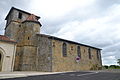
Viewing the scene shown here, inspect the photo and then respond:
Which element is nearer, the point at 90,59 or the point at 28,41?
the point at 28,41

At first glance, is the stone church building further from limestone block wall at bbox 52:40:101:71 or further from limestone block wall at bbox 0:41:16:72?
limestone block wall at bbox 0:41:16:72

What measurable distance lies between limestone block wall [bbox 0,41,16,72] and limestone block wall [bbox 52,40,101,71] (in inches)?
295

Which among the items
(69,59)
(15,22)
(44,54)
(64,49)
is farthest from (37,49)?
(15,22)

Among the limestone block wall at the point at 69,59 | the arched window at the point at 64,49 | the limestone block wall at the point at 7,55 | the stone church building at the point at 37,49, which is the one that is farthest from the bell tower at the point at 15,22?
the arched window at the point at 64,49

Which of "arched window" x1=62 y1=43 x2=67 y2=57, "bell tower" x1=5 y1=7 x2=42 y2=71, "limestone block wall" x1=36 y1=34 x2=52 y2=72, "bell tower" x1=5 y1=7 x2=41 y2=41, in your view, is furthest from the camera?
"bell tower" x1=5 y1=7 x2=41 y2=41

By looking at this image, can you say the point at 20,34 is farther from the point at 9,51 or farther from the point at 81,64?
the point at 81,64

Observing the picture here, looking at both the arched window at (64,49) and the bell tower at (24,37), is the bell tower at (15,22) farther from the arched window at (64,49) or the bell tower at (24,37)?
the arched window at (64,49)

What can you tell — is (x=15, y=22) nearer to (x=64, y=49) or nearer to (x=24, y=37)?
(x=24, y=37)

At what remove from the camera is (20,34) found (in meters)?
25.5

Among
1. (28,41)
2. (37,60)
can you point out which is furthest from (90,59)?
(28,41)

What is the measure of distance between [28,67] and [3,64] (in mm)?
5047

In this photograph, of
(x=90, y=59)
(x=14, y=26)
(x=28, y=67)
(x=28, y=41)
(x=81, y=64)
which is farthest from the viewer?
(x=90, y=59)

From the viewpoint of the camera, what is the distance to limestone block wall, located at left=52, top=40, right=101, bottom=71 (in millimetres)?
22455

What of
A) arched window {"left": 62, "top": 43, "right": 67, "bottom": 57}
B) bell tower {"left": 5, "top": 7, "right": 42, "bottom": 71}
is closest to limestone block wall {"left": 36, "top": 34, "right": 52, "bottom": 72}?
bell tower {"left": 5, "top": 7, "right": 42, "bottom": 71}
